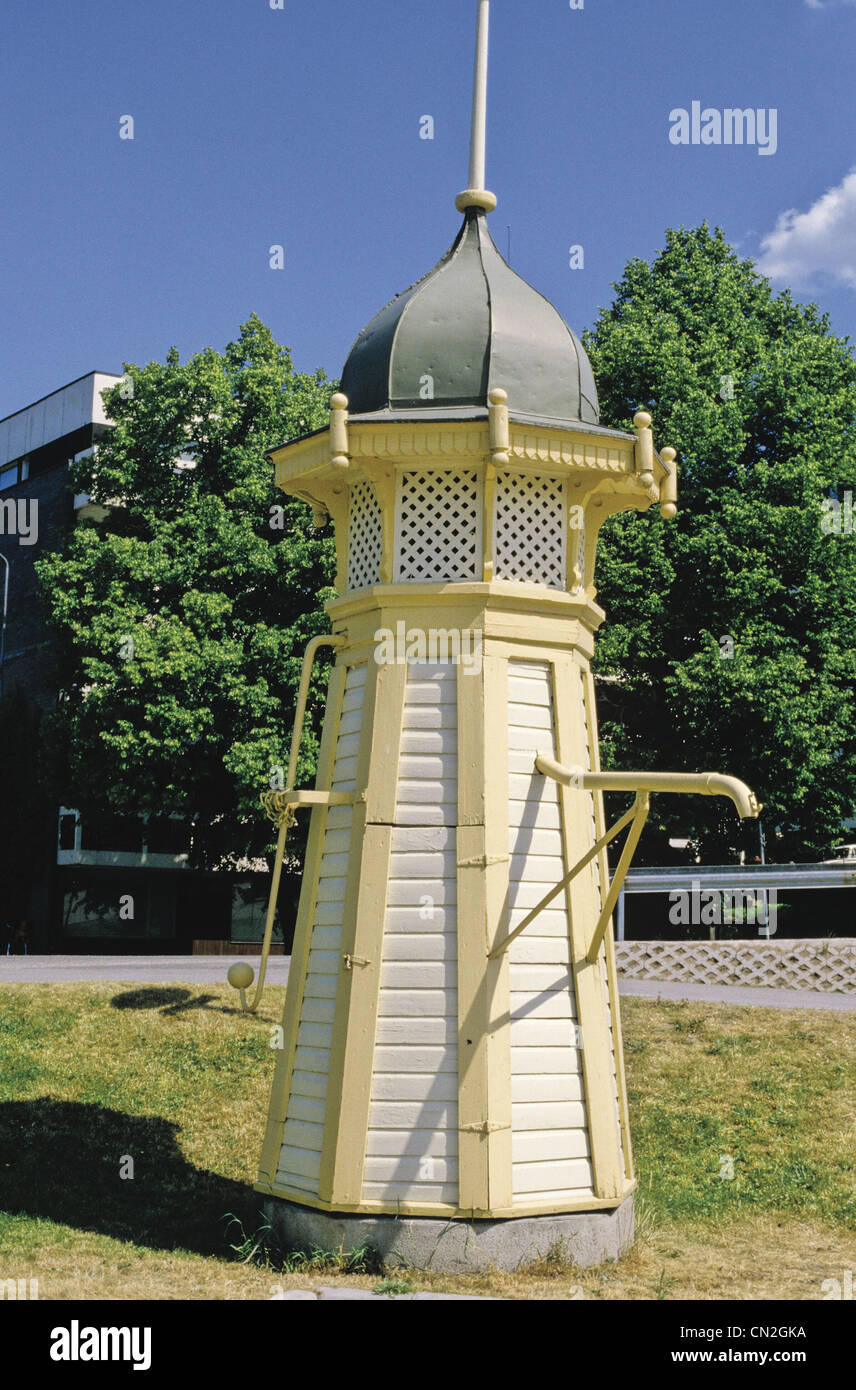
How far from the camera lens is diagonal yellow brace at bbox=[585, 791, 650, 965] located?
9211mm

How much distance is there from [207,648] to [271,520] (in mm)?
3331

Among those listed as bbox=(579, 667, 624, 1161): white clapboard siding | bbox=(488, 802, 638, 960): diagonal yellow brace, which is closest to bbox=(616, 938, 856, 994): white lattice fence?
bbox=(579, 667, 624, 1161): white clapboard siding

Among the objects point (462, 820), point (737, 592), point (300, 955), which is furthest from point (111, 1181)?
point (737, 592)

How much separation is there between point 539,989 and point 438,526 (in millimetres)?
3290

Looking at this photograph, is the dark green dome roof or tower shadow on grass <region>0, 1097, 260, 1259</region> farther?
tower shadow on grass <region>0, 1097, 260, 1259</region>

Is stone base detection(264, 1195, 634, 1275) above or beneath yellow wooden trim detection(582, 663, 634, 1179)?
beneath

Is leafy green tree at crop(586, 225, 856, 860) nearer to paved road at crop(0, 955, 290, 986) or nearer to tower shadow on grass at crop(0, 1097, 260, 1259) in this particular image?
paved road at crop(0, 955, 290, 986)

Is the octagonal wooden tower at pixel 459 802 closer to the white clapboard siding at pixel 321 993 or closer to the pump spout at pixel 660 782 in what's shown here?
the white clapboard siding at pixel 321 993

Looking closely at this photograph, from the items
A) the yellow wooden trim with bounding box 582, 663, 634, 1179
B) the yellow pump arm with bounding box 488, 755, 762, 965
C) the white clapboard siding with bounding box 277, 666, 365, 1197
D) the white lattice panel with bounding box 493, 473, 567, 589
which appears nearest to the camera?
the yellow pump arm with bounding box 488, 755, 762, 965

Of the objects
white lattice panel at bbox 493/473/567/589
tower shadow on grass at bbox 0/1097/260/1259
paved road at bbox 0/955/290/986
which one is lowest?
tower shadow on grass at bbox 0/1097/260/1259

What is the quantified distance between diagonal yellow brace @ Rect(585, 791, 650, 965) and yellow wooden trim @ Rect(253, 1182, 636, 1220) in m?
1.58

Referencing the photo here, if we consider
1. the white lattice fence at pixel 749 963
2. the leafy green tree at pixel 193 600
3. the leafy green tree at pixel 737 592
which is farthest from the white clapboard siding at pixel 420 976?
the leafy green tree at pixel 737 592
